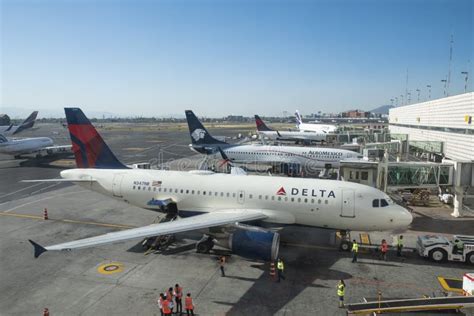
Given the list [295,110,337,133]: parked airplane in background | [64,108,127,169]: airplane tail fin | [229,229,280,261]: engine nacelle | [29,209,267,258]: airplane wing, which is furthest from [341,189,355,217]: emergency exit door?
[295,110,337,133]: parked airplane in background

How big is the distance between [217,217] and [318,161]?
3214cm

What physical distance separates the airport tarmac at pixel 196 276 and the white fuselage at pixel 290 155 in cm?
2276

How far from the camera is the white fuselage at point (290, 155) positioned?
50.4m

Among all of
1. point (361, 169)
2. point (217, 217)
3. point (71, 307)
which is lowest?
point (71, 307)

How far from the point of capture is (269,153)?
53.1 m

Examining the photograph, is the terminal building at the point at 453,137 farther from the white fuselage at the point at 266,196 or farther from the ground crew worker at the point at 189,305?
the ground crew worker at the point at 189,305

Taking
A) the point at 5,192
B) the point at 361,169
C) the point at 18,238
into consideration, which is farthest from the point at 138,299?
the point at 5,192

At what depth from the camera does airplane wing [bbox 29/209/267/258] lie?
598 inches

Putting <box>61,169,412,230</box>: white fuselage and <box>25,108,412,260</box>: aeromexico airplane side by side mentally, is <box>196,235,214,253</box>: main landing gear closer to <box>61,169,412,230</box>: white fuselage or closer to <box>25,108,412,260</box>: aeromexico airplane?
<box>25,108,412,260</box>: aeromexico airplane

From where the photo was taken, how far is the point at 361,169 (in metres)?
30.1

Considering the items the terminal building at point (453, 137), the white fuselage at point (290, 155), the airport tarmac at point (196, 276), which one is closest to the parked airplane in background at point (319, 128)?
the terminal building at point (453, 137)

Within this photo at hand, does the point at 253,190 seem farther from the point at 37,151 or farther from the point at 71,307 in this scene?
the point at 37,151

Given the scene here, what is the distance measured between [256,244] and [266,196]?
4944 millimetres

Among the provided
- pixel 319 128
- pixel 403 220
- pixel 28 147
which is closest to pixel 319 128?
pixel 319 128
